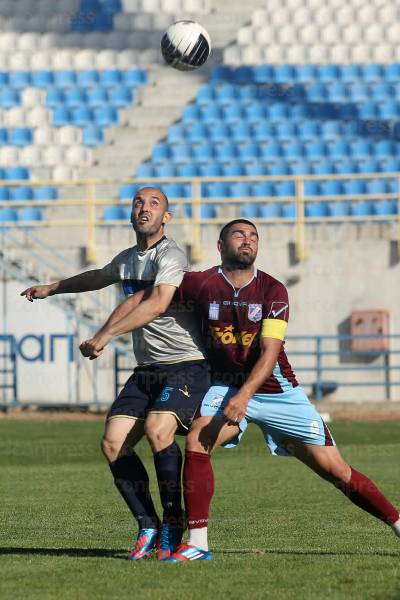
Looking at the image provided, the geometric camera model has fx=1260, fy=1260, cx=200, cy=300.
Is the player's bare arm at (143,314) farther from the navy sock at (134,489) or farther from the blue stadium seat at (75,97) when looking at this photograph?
the blue stadium seat at (75,97)

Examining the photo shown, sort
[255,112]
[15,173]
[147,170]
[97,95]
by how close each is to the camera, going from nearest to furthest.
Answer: [147,170]
[15,173]
[255,112]
[97,95]

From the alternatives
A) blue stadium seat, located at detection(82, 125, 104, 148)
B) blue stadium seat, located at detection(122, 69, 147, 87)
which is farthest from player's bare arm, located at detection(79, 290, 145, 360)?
blue stadium seat, located at detection(122, 69, 147, 87)

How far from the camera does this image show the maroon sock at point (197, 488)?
6559mm

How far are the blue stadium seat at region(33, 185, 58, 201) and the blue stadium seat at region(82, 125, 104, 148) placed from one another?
150 cm

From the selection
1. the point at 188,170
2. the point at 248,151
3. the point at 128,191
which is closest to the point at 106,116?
the point at 188,170

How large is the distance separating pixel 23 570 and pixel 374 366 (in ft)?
52.4

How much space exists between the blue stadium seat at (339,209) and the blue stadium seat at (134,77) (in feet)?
19.3

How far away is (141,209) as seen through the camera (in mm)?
6941

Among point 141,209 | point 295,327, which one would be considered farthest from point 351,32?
point 141,209

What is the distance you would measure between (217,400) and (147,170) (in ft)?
60.8

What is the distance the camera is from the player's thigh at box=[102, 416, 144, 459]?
22.6 feet

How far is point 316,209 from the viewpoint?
23.5 meters

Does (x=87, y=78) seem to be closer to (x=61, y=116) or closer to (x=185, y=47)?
(x=61, y=116)

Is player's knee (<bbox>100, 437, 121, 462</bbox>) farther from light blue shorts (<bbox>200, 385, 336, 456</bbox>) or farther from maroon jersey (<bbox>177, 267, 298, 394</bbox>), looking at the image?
maroon jersey (<bbox>177, 267, 298, 394</bbox>)
